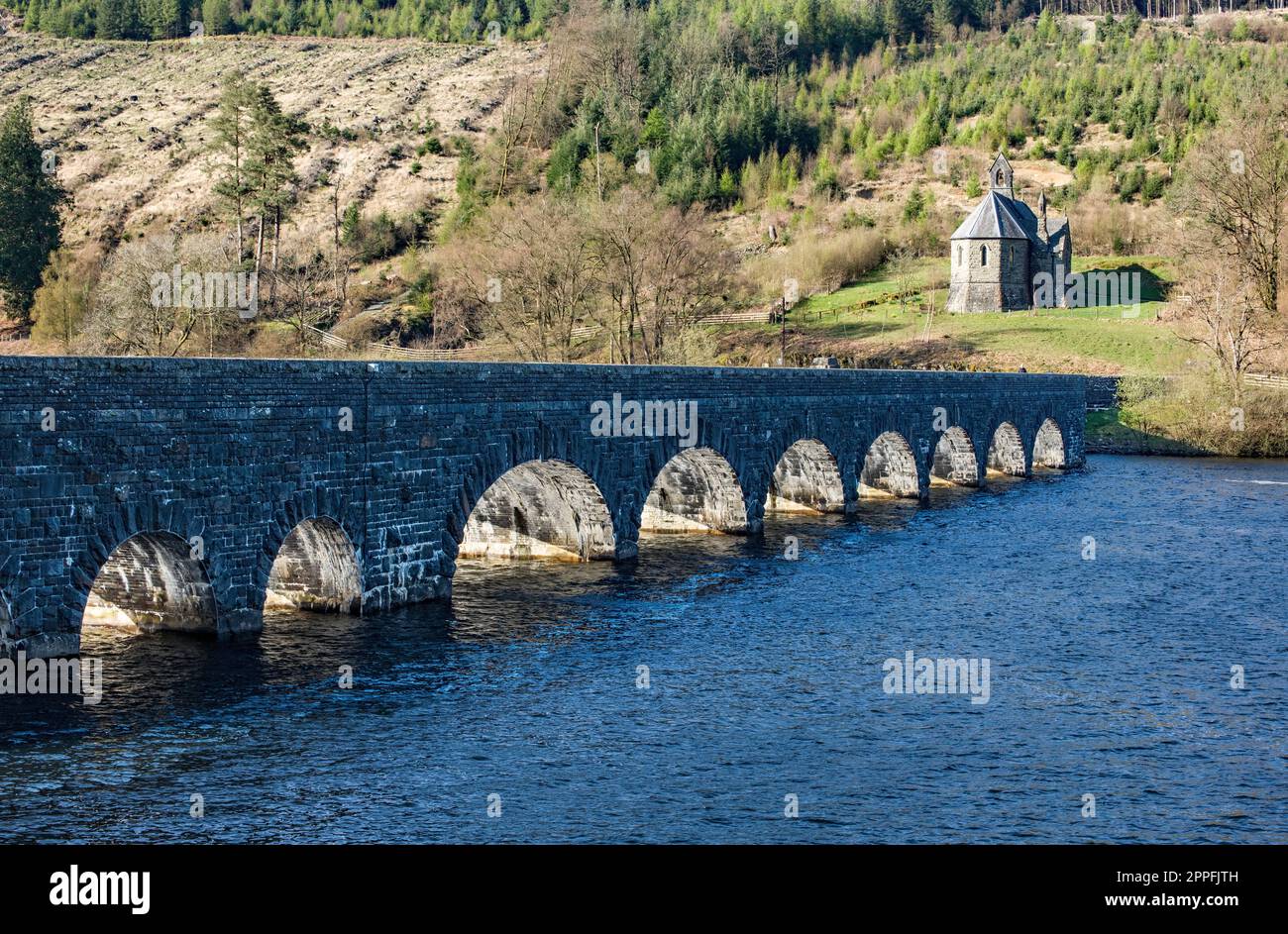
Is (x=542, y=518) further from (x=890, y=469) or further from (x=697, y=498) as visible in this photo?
(x=890, y=469)

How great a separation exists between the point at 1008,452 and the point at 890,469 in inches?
491

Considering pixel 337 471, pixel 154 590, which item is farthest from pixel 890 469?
pixel 154 590

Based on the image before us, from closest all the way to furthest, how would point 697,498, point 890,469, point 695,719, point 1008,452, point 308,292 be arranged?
point 695,719, point 697,498, point 890,469, point 1008,452, point 308,292

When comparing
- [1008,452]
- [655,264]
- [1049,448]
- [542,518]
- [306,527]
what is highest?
[655,264]

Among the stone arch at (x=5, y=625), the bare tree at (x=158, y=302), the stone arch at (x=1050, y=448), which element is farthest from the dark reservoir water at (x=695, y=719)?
the stone arch at (x=1050, y=448)

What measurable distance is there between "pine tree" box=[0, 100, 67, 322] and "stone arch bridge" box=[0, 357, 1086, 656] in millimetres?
49191

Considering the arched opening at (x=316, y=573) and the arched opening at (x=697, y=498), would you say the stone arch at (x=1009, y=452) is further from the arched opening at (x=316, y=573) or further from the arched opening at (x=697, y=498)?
the arched opening at (x=316, y=573)

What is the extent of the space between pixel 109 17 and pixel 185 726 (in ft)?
538

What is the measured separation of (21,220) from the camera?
→ 78250mm

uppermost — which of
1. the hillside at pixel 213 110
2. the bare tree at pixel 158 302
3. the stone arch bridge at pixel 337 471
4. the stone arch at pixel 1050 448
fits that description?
the hillside at pixel 213 110

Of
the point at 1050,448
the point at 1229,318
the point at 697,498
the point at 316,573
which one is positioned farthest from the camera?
the point at 1229,318

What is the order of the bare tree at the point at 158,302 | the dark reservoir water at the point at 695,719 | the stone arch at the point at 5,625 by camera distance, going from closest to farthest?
the dark reservoir water at the point at 695,719 < the stone arch at the point at 5,625 < the bare tree at the point at 158,302

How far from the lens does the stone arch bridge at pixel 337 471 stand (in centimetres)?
2127

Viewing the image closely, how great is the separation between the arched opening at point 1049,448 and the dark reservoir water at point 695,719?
3161 centimetres
